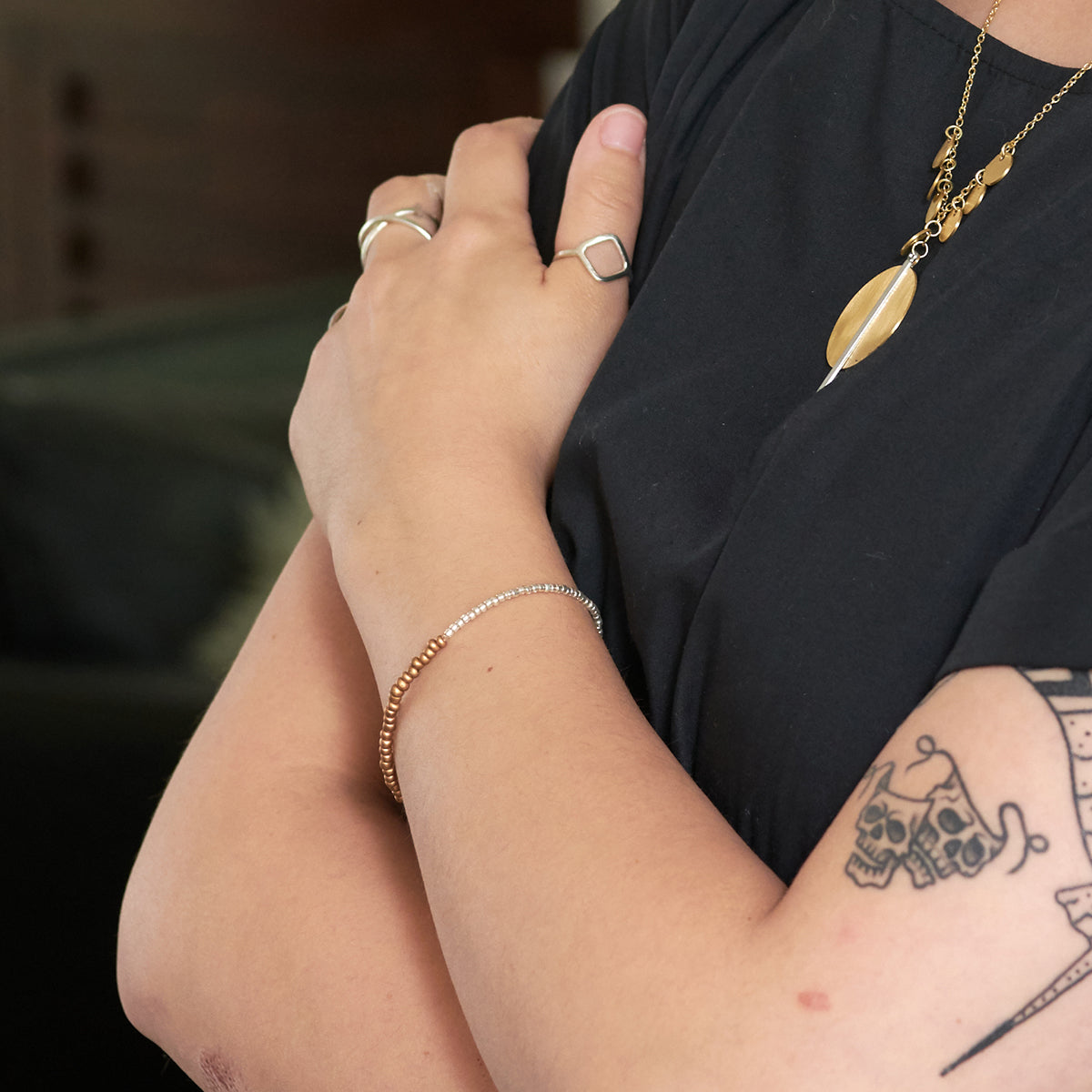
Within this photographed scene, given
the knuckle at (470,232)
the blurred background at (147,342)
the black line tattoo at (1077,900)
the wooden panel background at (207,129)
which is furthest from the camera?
the wooden panel background at (207,129)

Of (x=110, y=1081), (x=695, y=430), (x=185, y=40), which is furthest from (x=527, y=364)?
(x=185, y=40)

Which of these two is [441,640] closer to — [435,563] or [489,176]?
[435,563]

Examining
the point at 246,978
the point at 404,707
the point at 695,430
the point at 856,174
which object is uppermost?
the point at 856,174

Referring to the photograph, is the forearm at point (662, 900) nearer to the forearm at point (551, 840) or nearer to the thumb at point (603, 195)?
the forearm at point (551, 840)

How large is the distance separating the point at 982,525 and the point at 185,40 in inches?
127

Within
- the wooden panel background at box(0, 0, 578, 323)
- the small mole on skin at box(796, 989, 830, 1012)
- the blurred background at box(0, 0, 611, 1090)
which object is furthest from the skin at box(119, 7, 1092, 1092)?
the wooden panel background at box(0, 0, 578, 323)

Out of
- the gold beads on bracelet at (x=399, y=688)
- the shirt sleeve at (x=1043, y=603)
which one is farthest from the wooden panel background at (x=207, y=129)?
the shirt sleeve at (x=1043, y=603)

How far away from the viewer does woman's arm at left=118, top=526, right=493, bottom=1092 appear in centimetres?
67

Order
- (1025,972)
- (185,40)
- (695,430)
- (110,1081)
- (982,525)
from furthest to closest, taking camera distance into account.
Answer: (185,40), (110,1081), (695,430), (982,525), (1025,972)

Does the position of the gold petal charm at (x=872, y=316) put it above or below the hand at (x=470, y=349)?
above

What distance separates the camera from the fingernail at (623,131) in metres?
0.79

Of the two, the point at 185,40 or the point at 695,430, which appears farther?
the point at 185,40

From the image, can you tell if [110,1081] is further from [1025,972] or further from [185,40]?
[185,40]

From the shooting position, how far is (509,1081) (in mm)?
539
